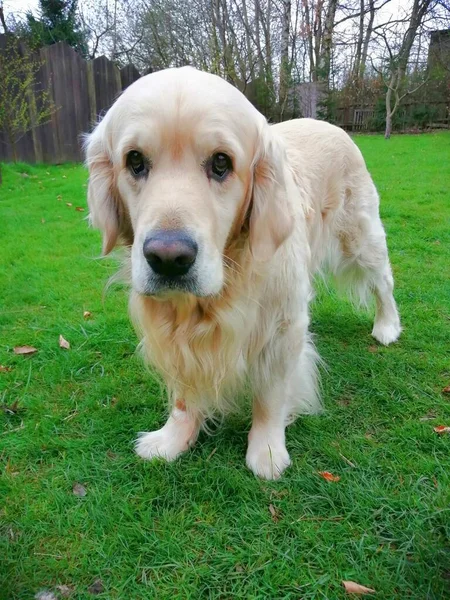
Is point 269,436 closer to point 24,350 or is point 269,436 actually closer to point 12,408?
point 12,408

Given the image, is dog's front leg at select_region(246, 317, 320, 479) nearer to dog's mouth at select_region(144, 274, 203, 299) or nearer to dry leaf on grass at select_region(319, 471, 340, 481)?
dry leaf on grass at select_region(319, 471, 340, 481)

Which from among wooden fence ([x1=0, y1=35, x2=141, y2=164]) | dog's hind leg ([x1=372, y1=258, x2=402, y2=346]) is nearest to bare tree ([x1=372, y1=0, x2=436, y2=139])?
wooden fence ([x1=0, y1=35, x2=141, y2=164])

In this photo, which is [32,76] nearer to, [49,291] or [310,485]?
[49,291]

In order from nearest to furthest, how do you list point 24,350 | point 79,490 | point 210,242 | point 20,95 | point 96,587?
point 210,242, point 96,587, point 79,490, point 24,350, point 20,95

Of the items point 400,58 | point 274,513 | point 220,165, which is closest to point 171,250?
point 220,165

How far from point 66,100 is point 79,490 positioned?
10.1 meters

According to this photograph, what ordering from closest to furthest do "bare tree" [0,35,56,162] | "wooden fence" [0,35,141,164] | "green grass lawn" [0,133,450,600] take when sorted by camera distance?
1. "green grass lawn" [0,133,450,600]
2. "bare tree" [0,35,56,162]
3. "wooden fence" [0,35,141,164]

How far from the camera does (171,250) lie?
1.40 meters

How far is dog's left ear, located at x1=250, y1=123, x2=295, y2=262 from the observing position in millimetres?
1758

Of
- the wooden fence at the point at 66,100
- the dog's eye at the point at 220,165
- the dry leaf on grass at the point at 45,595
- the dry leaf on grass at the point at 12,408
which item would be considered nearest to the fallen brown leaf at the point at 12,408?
the dry leaf on grass at the point at 12,408

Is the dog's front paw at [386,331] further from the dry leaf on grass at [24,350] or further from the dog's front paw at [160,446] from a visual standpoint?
the dry leaf on grass at [24,350]

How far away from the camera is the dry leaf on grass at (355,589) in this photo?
153 cm

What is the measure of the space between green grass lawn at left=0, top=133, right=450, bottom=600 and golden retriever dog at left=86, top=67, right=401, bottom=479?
16cm

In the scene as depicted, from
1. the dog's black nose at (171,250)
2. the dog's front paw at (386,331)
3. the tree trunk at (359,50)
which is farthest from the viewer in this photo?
the tree trunk at (359,50)
